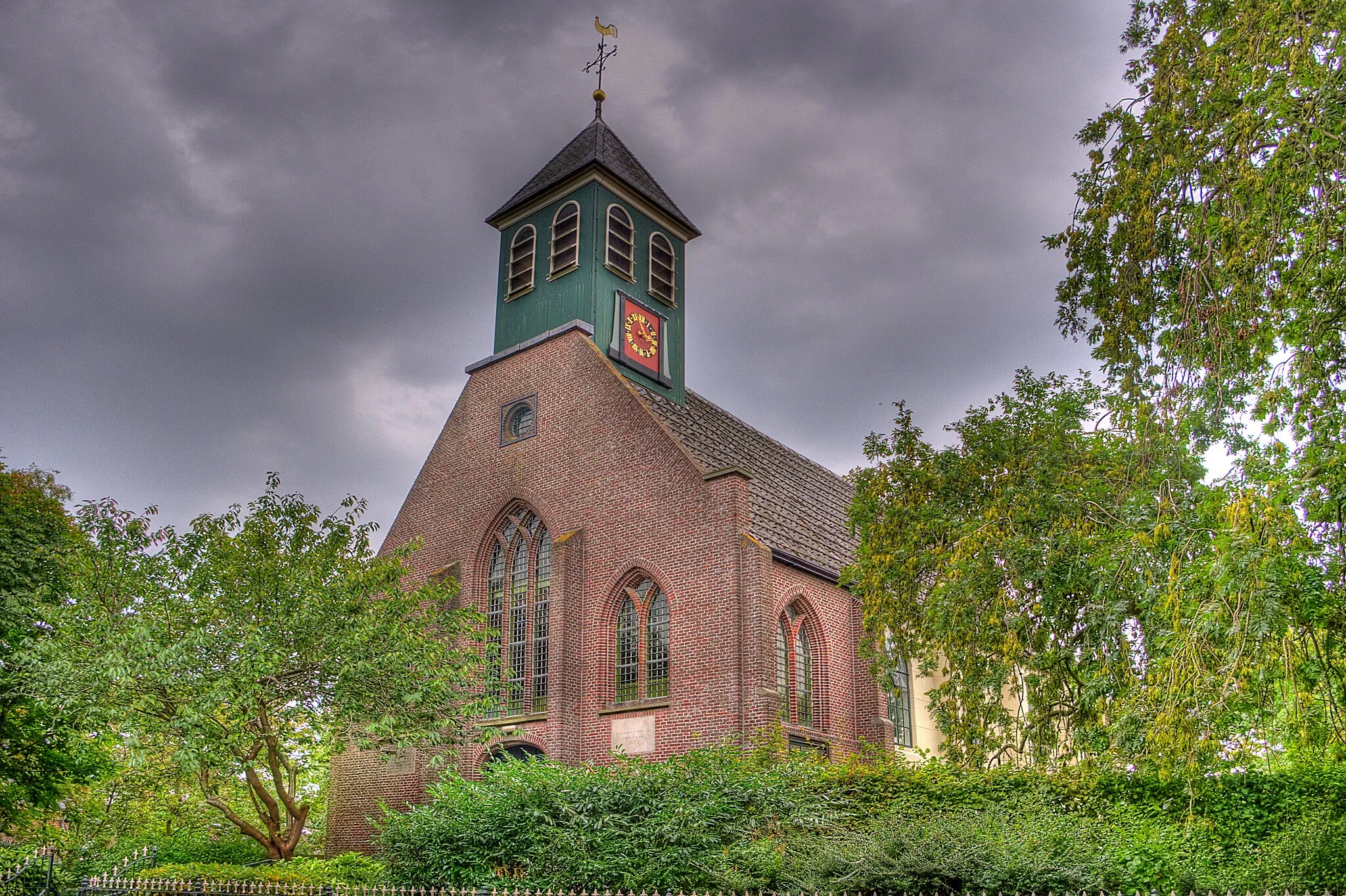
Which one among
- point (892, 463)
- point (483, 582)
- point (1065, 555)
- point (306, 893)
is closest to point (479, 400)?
point (483, 582)

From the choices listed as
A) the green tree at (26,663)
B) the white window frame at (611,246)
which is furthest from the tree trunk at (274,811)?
the white window frame at (611,246)

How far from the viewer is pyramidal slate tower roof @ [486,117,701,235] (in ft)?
95.9

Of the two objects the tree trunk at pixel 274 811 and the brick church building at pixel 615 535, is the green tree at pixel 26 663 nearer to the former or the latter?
the tree trunk at pixel 274 811

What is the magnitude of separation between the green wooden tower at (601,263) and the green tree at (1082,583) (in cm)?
936

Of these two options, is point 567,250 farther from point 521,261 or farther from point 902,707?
point 902,707

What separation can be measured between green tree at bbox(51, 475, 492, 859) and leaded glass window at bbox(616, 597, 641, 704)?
3.73 meters

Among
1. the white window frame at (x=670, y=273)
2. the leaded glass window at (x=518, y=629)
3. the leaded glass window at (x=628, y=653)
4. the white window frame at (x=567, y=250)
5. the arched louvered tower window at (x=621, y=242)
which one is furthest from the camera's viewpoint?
the white window frame at (x=670, y=273)

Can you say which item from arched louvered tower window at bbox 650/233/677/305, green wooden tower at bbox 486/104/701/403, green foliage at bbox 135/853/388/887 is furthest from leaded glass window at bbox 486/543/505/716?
arched louvered tower window at bbox 650/233/677/305

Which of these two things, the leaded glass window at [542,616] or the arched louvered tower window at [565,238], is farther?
the arched louvered tower window at [565,238]

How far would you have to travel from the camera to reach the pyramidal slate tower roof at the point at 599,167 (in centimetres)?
2922

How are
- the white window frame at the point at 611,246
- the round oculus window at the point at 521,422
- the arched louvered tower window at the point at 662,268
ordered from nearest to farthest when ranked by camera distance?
the round oculus window at the point at 521,422 < the white window frame at the point at 611,246 < the arched louvered tower window at the point at 662,268

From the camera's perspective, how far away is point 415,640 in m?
18.9

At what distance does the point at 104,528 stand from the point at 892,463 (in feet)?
44.8

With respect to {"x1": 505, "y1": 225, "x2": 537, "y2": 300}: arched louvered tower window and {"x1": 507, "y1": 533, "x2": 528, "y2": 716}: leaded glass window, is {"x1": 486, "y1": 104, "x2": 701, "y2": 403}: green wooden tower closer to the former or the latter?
{"x1": 505, "y1": 225, "x2": 537, "y2": 300}: arched louvered tower window
